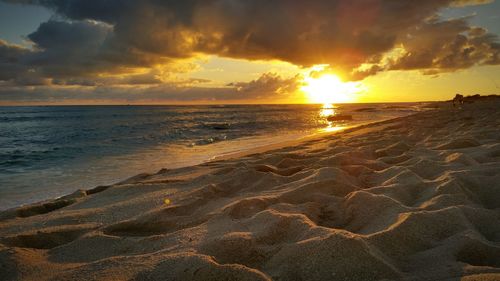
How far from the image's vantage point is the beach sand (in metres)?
2.37

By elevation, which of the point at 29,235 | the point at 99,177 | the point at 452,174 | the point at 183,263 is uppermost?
the point at 452,174

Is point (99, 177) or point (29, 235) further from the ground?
point (29, 235)

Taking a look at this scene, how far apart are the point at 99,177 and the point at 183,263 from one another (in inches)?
323

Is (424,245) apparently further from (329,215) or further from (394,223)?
(329,215)

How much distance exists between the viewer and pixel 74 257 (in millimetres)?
3092

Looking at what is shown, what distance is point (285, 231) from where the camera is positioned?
9.93 ft

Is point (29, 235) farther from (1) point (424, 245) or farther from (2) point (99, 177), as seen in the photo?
(2) point (99, 177)

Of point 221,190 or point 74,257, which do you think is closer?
point 74,257

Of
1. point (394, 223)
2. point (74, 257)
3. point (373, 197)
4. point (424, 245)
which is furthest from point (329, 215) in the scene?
point (74, 257)

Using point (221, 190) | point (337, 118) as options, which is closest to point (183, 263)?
point (221, 190)

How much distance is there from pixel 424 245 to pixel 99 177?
9109mm

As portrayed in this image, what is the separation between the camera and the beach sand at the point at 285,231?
2.37 metres

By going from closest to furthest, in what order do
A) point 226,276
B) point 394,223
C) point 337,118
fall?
1. point 226,276
2. point 394,223
3. point 337,118

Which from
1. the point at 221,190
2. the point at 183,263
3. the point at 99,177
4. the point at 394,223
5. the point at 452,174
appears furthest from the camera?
the point at 99,177
